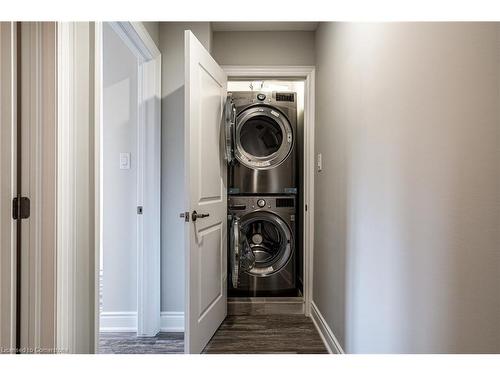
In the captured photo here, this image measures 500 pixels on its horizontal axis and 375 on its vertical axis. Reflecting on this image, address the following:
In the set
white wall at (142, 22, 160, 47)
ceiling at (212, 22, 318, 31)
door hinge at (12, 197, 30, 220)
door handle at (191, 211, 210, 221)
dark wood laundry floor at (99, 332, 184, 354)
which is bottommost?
dark wood laundry floor at (99, 332, 184, 354)

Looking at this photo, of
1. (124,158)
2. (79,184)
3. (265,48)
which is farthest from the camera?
(265,48)

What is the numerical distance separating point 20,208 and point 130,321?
1.61m

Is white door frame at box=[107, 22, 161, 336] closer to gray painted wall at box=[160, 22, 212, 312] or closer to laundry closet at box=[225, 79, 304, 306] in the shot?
gray painted wall at box=[160, 22, 212, 312]

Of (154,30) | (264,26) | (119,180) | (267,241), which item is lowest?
(267,241)

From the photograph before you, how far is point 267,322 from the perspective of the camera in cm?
256

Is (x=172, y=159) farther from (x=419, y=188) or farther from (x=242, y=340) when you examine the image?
(x=419, y=188)

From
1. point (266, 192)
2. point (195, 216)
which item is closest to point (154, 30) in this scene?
point (195, 216)

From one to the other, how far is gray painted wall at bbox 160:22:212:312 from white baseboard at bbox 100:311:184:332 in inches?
2.2

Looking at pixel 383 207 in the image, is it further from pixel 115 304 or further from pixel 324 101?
pixel 115 304

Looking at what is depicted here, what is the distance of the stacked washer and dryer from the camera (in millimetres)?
2756

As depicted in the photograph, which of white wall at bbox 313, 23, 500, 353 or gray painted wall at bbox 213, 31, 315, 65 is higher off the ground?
gray painted wall at bbox 213, 31, 315, 65

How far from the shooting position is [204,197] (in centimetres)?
206

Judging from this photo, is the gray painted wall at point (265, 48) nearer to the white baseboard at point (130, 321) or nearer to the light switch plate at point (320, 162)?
the light switch plate at point (320, 162)

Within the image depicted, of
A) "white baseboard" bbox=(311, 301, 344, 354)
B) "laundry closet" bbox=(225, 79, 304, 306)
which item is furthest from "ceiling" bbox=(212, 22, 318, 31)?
"white baseboard" bbox=(311, 301, 344, 354)
